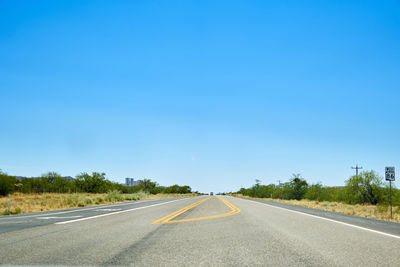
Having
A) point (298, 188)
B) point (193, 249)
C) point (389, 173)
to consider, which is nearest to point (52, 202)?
point (193, 249)

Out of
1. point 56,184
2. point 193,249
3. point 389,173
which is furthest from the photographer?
point 56,184

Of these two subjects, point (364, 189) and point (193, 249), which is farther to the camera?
point (364, 189)

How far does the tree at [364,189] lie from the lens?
38219 millimetres

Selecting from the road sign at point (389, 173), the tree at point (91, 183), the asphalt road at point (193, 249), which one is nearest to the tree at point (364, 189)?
the road sign at point (389, 173)

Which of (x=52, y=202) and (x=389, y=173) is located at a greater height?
(x=389, y=173)

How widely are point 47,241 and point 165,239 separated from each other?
94.9 inches

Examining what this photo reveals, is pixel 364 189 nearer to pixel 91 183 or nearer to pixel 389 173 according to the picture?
pixel 389 173

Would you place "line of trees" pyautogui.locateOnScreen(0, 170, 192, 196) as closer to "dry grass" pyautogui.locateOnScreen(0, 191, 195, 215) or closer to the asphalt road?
"dry grass" pyautogui.locateOnScreen(0, 191, 195, 215)

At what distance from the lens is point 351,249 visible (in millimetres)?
5562

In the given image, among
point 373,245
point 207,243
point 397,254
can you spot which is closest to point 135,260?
point 207,243

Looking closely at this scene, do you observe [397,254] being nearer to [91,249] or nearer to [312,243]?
[312,243]

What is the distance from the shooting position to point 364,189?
3938cm

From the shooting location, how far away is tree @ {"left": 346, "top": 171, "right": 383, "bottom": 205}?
125 feet

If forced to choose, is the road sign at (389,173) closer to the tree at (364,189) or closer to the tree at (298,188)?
the tree at (364,189)
